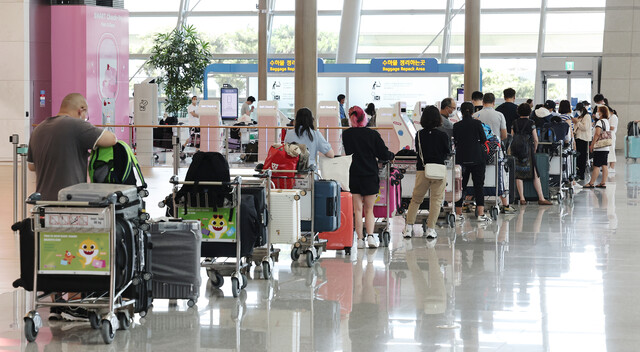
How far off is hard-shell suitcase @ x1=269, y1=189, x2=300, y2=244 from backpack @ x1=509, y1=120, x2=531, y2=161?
6205mm

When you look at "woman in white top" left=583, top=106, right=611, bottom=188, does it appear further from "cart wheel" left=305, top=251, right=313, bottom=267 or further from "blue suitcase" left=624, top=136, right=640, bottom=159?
"cart wheel" left=305, top=251, right=313, bottom=267

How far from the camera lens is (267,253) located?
7598mm

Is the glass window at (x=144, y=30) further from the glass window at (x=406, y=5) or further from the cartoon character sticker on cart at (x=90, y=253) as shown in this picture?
the cartoon character sticker on cart at (x=90, y=253)

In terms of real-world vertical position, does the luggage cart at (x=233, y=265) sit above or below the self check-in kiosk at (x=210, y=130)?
below

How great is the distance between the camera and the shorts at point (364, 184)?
9109mm

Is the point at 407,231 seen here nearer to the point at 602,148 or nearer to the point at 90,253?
the point at 90,253

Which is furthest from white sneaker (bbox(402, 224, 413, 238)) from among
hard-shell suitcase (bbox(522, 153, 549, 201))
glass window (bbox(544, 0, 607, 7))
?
glass window (bbox(544, 0, 607, 7))

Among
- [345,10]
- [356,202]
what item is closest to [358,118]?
[356,202]

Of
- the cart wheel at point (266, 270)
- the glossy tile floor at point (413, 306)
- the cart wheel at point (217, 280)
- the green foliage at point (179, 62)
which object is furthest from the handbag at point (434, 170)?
the green foliage at point (179, 62)

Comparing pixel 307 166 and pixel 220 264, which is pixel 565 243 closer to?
pixel 307 166

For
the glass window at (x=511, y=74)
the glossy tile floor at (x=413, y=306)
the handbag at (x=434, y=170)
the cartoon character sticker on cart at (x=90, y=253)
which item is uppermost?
the glass window at (x=511, y=74)

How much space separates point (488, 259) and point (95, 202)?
4536 millimetres

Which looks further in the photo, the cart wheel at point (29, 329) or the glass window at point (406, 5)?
the glass window at point (406, 5)

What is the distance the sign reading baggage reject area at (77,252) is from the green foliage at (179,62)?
2386cm
